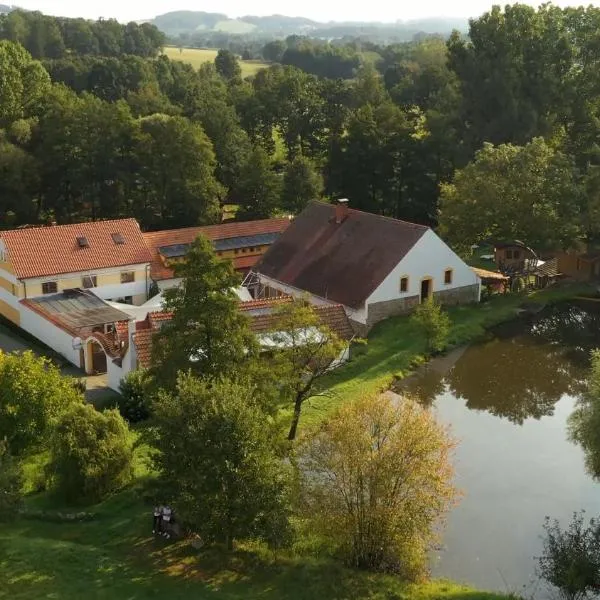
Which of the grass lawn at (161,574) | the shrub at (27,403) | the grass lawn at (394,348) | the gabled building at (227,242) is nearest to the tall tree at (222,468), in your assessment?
the grass lawn at (161,574)

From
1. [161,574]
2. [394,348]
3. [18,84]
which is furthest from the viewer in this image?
[18,84]

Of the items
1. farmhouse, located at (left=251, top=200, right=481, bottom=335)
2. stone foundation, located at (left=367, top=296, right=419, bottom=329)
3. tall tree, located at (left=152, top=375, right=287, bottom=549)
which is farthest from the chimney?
tall tree, located at (left=152, top=375, right=287, bottom=549)

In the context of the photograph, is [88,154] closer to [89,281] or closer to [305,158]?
[305,158]

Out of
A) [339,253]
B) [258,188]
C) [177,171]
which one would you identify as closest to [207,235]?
[339,253]

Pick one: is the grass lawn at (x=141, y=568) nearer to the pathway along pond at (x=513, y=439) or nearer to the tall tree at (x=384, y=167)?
the pathway along pond at (x=513, y=439)

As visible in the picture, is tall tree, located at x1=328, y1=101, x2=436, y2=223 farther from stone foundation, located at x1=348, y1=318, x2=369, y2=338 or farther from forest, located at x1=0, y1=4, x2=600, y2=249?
stone foundation, located at x1=348, y1=318, x2=369, y2=338

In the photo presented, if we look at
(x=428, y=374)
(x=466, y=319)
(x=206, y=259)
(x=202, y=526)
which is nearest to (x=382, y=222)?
(x=466, y=319)
